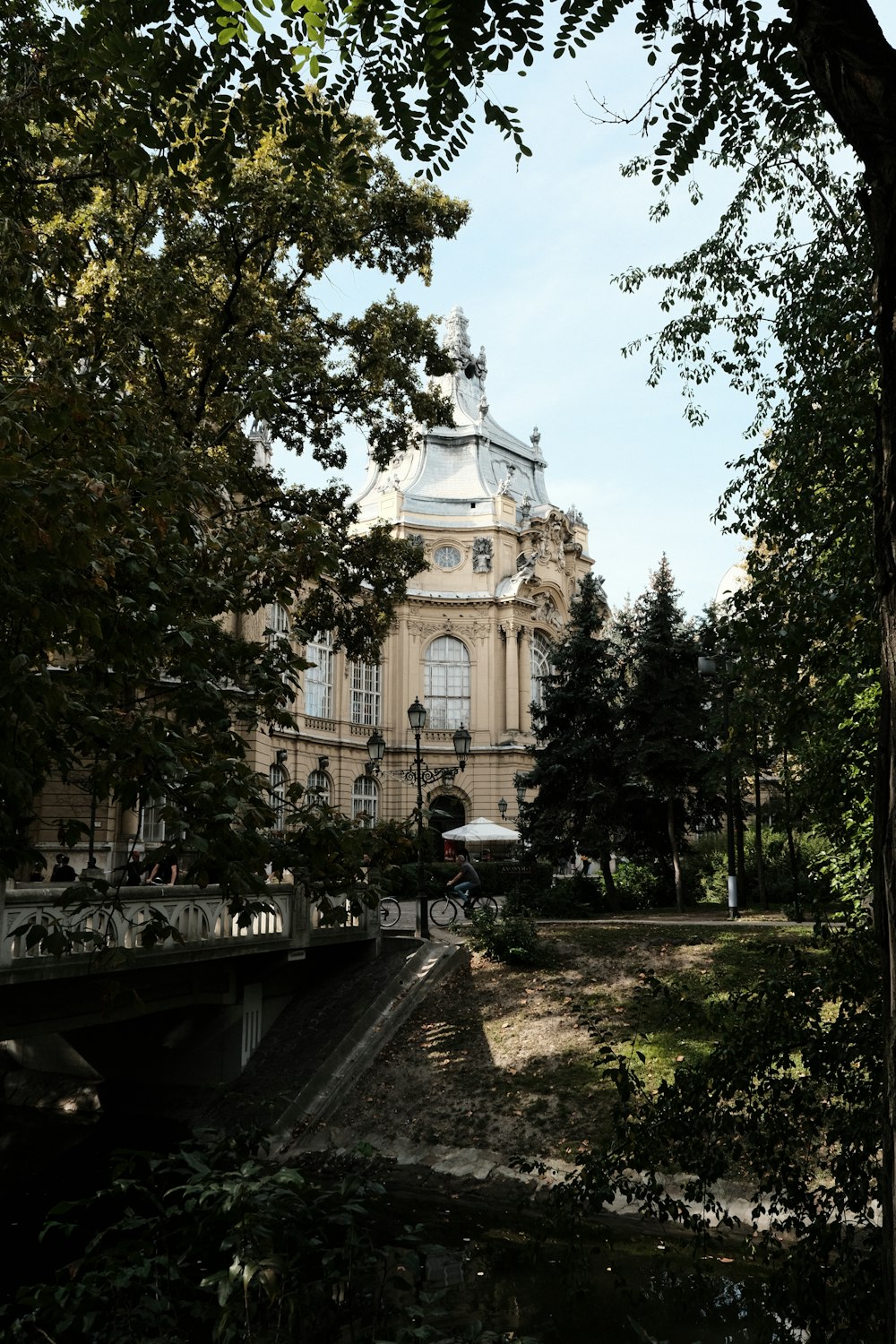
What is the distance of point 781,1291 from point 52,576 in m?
5.01

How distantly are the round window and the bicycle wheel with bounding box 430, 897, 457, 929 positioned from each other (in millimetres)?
25915

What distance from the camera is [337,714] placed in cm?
4619

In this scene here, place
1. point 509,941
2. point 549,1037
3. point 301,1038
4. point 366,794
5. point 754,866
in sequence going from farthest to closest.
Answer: point 366,794 → point 754,866 → point 509,941 → point 301,1038 → point 549,1037

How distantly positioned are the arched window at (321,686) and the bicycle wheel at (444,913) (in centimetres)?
1917

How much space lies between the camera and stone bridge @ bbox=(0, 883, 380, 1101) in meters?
12.6

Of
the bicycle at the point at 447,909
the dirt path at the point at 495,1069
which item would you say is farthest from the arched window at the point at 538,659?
the dirt path at the point at 495,1069

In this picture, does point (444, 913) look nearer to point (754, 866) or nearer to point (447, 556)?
point (754, 866)

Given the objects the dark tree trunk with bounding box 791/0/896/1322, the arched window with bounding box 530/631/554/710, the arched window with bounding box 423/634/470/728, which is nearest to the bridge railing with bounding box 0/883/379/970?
the dark tree trunk with bounding box 791/0/896/1322

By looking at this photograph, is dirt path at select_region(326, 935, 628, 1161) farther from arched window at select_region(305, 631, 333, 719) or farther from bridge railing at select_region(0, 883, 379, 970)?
arched window at select_region(305, 631, 333, 719)

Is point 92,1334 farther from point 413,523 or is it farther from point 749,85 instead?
point 413,523

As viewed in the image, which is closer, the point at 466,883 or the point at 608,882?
the point at 466,883

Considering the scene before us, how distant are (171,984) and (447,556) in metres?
35.3

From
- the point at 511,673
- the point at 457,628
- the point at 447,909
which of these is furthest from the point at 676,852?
the point at 457,628

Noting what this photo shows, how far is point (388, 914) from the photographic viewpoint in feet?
82.2
